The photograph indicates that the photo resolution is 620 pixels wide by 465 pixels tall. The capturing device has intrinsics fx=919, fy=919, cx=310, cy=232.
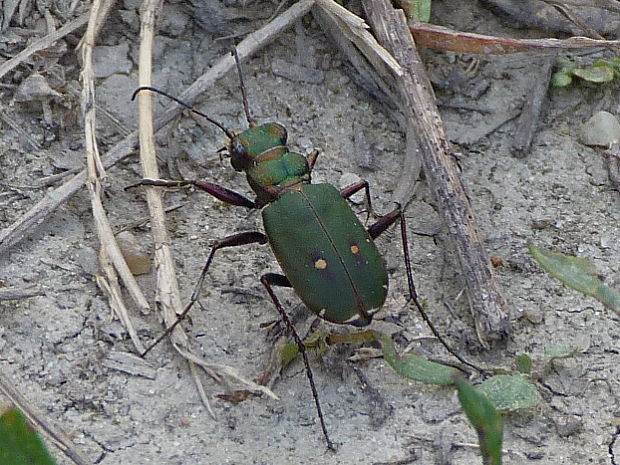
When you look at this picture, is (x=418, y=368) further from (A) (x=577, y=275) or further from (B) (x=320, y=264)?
(A) (x=577, y=275)

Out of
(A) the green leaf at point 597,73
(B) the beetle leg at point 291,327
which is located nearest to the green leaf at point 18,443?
(B) the beetle leg at point 291,327

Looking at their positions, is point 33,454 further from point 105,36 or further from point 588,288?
point 105,36

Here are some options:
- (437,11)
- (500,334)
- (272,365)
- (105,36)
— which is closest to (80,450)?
(272,365)

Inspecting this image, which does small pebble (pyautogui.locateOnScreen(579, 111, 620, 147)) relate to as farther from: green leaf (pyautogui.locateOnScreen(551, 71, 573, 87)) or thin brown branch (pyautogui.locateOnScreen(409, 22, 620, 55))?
thin brown branch (pyautogui.locateOnScreen(409, 22, 620, 55))

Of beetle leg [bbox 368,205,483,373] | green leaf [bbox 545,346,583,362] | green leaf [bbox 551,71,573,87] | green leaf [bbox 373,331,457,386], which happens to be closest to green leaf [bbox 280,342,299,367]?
green leaf [bbox 373,331,457,386]

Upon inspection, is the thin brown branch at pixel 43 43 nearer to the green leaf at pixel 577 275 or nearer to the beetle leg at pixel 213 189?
the beetle leg at pixel 213 189
